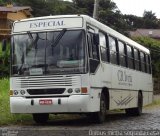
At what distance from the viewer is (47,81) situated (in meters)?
15.2

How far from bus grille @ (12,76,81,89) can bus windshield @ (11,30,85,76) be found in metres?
0.15

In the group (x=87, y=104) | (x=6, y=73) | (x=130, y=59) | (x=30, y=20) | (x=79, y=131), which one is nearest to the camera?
(x=79, y=131)

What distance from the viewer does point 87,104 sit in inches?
590

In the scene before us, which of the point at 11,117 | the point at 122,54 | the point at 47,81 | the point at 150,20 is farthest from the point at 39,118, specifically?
the point at 150,20

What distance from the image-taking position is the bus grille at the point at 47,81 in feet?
49.4

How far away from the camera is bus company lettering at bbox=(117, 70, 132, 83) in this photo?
19170mm

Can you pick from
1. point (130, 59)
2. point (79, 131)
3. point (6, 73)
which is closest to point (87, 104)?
point (79, 131)

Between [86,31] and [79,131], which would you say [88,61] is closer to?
[86,31]

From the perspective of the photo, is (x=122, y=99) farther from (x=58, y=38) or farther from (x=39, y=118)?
(x=58, y=38)

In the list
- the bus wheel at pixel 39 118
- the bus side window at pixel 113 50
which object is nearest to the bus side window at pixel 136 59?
the bus side window at pixel 113 50

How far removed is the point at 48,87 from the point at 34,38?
1.62 m

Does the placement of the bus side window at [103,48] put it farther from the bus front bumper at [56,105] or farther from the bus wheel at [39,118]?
the bus wheel at [39,118]

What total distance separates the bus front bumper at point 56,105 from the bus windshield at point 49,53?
767 mm

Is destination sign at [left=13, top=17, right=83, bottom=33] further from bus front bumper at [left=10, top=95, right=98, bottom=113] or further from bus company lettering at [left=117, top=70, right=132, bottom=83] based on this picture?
bus company lettering at [left=117, top=70, right=132, bottom=83]
